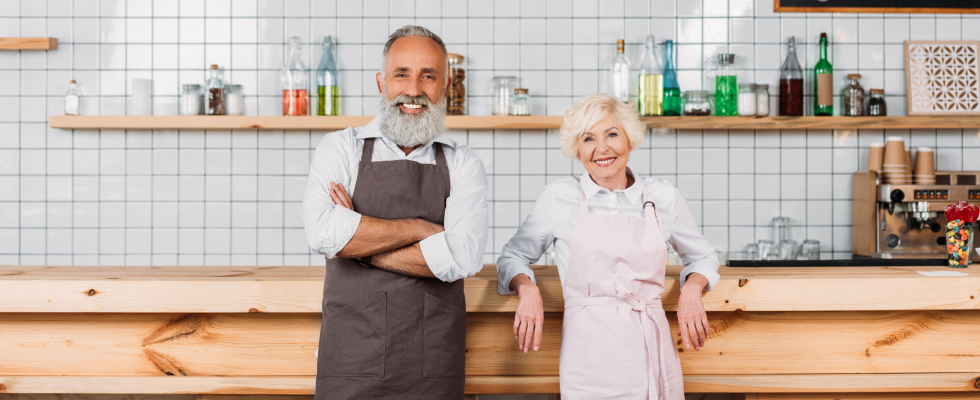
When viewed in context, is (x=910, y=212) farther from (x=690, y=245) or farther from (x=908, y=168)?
(x=690, y=245)

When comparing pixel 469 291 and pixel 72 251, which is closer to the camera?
pixel 469 291

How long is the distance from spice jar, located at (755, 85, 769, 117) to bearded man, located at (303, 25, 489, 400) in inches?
67.0

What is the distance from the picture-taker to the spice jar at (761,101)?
2.67 meters

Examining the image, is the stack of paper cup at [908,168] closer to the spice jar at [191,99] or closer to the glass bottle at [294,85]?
the glass bottle at [294,85]

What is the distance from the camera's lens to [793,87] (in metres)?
2.72

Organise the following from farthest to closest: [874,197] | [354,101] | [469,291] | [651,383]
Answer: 1. [354,101]
2. [874,197]
3. [469,291]
4. [651,383]

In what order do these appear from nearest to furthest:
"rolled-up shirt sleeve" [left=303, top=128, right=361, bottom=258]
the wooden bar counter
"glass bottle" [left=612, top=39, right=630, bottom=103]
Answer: "rolled-up shirt sleeve" [left=303, top=128, right=361, bottom=258] → the wooden bar counter → "glass bottle" [left=612, top=39, right=630, bottom=103]

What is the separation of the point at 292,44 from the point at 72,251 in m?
1.37

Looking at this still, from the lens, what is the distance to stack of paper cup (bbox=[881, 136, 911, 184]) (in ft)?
8.57

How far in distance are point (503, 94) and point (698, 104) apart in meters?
0.83

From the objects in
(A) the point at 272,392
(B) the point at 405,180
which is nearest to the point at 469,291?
(B) the point at 405,180

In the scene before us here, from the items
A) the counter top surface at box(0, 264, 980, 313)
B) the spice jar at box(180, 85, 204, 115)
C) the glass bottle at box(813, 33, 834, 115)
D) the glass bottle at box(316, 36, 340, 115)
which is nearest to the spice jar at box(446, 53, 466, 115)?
the glass bottle at box(316, 36, 340, 115)

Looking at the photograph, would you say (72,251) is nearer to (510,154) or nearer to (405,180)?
(510,154)

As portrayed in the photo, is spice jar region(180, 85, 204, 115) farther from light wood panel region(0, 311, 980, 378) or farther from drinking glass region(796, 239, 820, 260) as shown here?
drinking glass region(796, 239, 820, 260)
